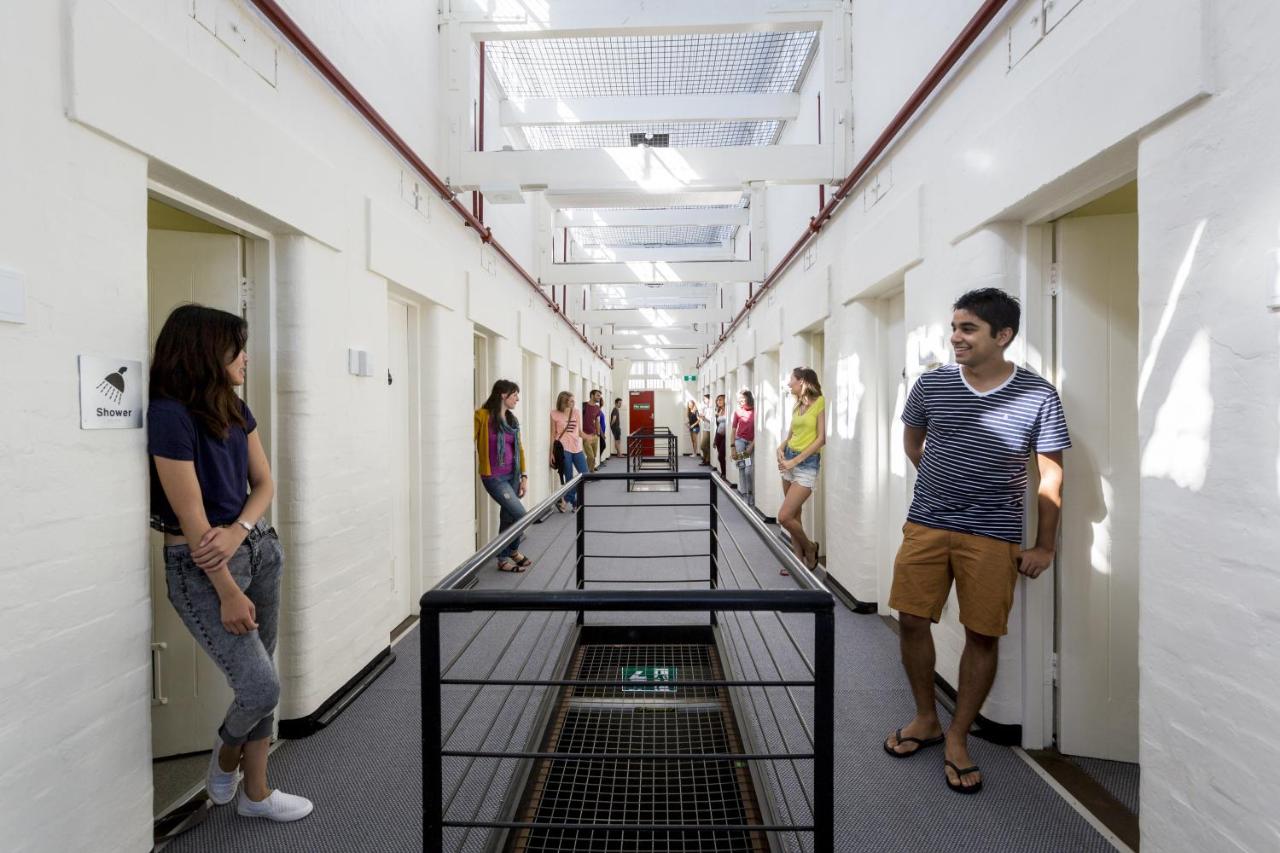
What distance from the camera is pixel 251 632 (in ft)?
5.80

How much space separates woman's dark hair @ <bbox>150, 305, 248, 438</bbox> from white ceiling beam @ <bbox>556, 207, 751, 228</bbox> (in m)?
6.72

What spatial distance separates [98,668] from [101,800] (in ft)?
1.10

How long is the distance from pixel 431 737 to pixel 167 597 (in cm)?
174

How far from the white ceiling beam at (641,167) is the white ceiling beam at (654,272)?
3143 mm

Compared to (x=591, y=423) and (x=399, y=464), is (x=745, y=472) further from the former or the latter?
(x=399, y=464)

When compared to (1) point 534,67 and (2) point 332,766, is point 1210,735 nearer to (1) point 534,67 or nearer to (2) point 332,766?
(2) point 332,766

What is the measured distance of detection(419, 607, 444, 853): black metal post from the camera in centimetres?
119

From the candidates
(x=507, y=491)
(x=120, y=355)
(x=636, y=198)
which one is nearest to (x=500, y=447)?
(x=507, y=491)

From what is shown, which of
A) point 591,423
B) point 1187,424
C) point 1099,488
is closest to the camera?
point 1187,424

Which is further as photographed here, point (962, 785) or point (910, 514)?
point (910, 514)

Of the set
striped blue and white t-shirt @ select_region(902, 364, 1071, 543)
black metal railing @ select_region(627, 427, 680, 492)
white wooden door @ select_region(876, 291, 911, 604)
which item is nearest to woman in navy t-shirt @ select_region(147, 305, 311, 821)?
striped blue and white t-shirt @ select_region(902, 364, 1071, 543)

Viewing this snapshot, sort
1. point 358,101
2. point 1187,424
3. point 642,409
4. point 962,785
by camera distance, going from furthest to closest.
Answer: point 642,409, point 358,101, point 962,785, point 1187,424

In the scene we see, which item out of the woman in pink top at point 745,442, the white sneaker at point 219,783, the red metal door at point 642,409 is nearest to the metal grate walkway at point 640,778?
the white sneaker at point 219,783

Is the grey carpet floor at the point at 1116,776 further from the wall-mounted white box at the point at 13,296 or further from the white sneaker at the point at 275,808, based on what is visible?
the wall-mounted white box at the point at 13,296
